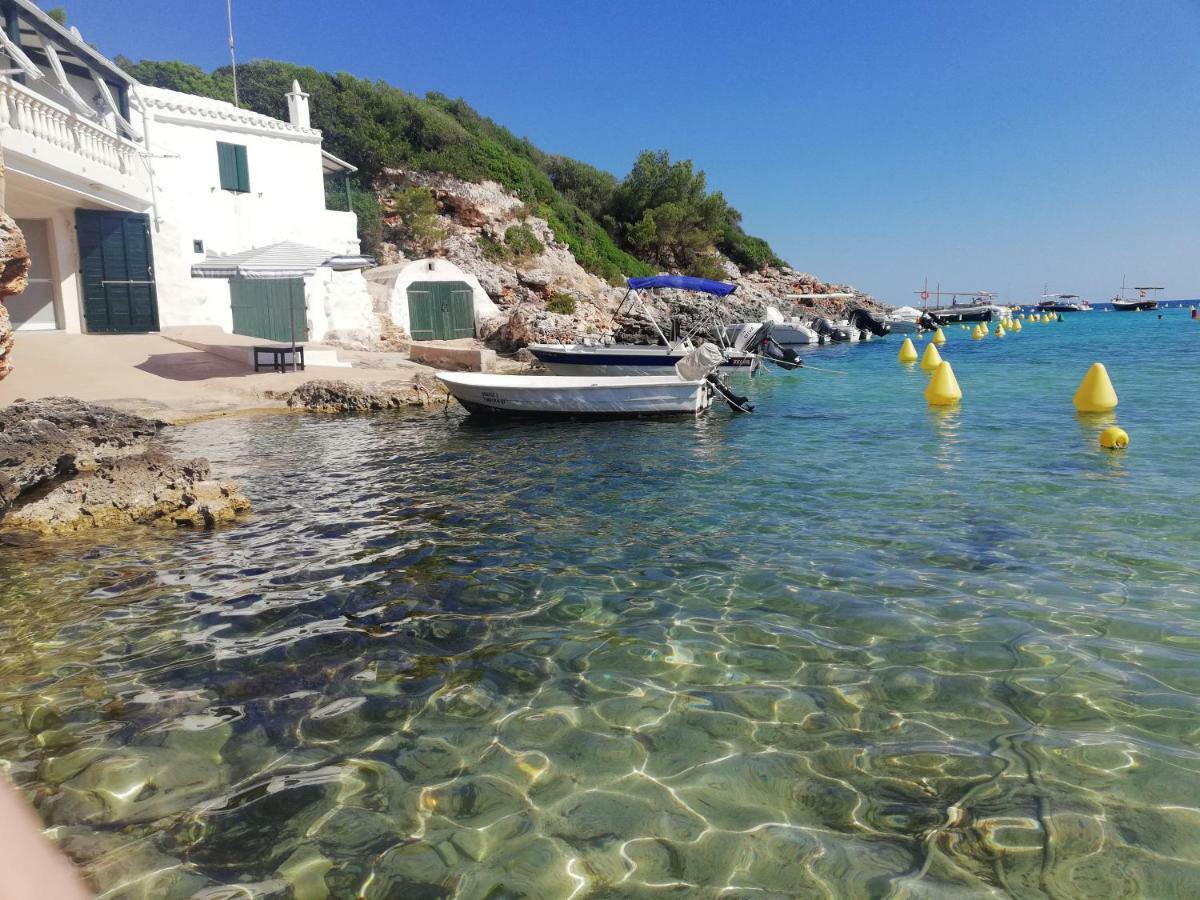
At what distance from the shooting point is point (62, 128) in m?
15.4

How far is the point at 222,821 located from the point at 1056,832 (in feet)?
11.5

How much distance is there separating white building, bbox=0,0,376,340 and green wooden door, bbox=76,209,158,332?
3cm

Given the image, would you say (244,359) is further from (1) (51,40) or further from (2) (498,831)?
(2) (498,831)

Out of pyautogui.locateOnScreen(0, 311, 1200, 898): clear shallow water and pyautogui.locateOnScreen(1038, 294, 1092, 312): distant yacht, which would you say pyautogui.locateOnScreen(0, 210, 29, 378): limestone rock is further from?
pyautogui.locateOnScreen(1038, 294, 1092, 312): distant yacht

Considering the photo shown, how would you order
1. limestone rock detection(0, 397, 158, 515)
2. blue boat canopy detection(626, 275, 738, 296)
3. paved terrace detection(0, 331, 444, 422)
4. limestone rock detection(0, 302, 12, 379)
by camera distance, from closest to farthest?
limestone rock detection(0, 302, 12, 379)
limestone rock detection(0, 397, 158, 515)
paved terrace detection(0, 331, 444, 422)
blue boat canopy detection(626, 275, 738, 296)

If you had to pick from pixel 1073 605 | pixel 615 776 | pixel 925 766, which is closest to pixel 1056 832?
pixel 925 766

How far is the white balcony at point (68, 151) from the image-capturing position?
13609 millimetres

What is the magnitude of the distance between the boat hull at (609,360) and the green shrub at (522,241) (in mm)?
19055

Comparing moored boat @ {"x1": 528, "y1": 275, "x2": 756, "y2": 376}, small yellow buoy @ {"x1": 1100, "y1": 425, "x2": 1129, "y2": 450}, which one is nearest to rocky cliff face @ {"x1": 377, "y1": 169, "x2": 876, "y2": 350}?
moored boat @ {"x1": 528, "y1": 275, "x2": 756, "y2": 376}

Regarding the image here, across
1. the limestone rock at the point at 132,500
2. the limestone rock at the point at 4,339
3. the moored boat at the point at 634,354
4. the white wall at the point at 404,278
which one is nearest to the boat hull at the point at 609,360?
the moored boat at the point at 634,354

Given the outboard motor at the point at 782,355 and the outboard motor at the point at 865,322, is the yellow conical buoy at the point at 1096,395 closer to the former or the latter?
the outboard motor at the point at 782,355

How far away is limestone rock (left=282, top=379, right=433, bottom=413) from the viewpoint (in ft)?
52.6

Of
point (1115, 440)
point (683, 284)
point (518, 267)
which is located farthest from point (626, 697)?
point (518, 267)

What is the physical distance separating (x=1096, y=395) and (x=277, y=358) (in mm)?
18958
